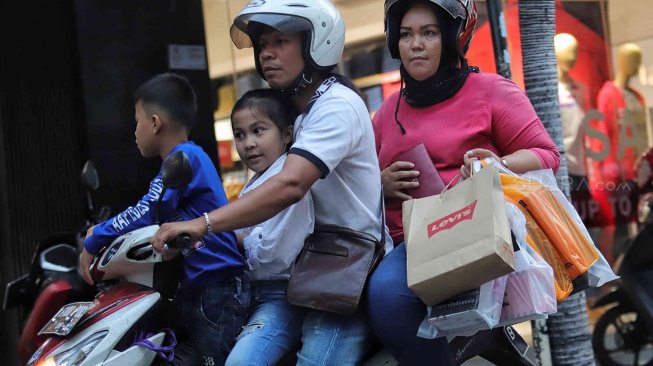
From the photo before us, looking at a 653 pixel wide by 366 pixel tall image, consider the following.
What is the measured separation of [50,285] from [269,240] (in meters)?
1.86

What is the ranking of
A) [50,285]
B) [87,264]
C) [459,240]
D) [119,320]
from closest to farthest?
[459,240]
[119,320]
[87,264]
[50,285]

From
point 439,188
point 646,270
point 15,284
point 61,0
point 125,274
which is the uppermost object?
point 61,0

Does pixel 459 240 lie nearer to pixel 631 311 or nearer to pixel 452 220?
pixel 452 220

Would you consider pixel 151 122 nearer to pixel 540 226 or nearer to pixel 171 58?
pixel 540 226

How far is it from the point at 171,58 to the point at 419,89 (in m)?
3.50

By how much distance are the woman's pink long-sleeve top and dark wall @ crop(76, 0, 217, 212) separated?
3.29m

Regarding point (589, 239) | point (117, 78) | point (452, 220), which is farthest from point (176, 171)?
point (117, 78)

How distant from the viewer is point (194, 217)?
10.1ft

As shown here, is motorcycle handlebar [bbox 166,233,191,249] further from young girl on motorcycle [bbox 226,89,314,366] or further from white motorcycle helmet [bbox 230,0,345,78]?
white motorcycle helmet [bbox 230,0,345,78]

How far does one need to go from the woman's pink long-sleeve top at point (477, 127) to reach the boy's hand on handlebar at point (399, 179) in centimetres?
5

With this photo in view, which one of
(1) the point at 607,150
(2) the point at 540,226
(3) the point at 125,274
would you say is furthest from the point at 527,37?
(1) the point at 607,150

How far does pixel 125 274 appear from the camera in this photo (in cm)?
306

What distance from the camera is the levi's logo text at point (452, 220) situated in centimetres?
252

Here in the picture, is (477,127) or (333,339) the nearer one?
(333,339)
